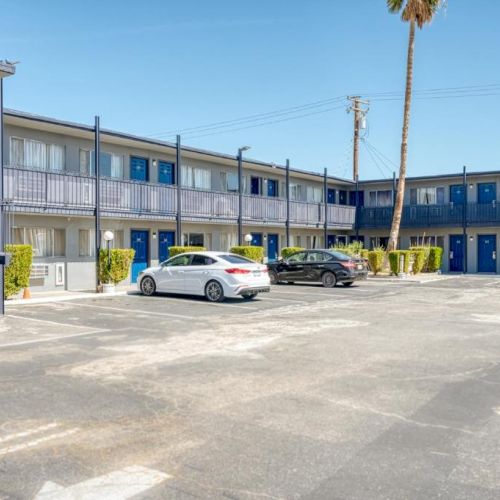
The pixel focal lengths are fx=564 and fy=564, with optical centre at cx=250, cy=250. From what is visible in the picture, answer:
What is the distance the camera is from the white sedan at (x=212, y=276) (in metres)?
16.7

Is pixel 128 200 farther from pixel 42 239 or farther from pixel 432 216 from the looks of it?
pixel 432 216

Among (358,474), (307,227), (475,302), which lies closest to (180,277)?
(475,302)

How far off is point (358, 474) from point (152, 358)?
4.86 m

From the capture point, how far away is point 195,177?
1105 inches

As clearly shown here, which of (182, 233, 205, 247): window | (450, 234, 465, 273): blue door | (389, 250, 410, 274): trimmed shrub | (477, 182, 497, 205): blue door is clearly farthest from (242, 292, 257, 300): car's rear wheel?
(477, 182, 497, 205): blue door

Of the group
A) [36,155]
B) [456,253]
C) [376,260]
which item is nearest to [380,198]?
[456,253]

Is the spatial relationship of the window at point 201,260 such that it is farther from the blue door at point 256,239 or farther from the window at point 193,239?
the blue door at point 256,239

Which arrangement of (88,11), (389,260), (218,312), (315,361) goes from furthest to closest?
(389,260), (88,11), (218,312), (315,361)

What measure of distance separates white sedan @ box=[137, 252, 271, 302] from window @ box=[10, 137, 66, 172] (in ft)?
20.7

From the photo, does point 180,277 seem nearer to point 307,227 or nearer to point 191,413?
point 191,413

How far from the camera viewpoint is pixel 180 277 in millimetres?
17953

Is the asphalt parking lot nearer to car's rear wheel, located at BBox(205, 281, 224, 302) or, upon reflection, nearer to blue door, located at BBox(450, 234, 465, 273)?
car's rear wheel, located at BBox(205, 281, 224, 302)

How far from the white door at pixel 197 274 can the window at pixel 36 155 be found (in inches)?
285

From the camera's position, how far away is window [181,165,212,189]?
27.5m
